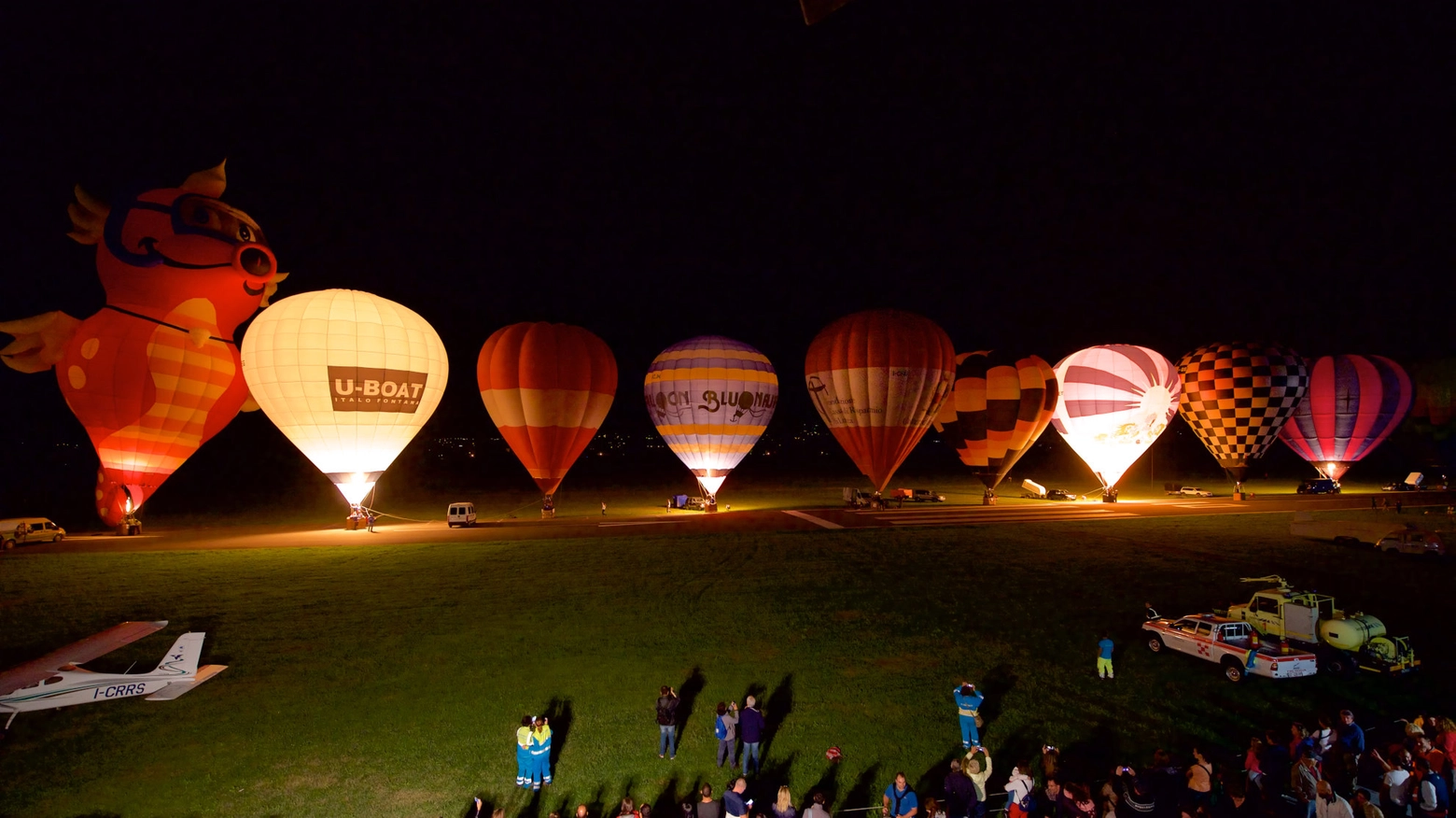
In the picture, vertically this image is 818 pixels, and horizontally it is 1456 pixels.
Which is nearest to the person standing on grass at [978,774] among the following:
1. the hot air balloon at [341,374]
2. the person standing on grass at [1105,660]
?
the person standing on grass at [1105,660]

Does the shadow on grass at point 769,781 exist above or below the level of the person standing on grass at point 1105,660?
below

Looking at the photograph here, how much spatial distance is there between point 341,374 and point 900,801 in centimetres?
1880

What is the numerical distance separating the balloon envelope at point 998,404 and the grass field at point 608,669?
11.1 metres

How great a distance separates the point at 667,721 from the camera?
800 centimetres

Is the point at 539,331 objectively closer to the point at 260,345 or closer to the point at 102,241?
the point at 260,345

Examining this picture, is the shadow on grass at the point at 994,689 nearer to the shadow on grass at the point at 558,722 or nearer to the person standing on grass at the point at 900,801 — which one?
the person standing on grass at the point at 900,801

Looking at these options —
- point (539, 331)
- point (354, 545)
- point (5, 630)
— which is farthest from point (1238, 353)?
point (5, 630)

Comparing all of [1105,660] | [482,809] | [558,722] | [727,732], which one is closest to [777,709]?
[727,732]

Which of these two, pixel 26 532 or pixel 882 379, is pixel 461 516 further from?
pixel 882 379

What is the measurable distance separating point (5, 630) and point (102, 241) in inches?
537

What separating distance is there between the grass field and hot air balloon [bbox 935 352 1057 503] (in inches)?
437

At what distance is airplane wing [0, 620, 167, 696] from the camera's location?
874 centimetres

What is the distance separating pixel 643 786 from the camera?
24.9 feet

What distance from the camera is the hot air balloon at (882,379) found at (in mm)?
23844
